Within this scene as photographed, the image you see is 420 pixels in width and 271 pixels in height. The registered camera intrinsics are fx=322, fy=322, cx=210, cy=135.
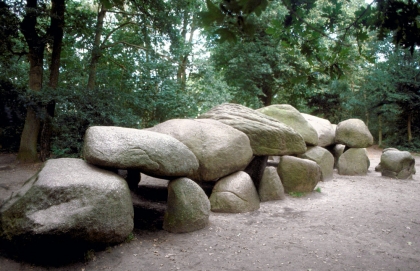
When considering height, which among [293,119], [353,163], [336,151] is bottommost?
[353,163]

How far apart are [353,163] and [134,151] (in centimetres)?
841

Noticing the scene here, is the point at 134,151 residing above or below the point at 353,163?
above

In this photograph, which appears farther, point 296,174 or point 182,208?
point 296,174

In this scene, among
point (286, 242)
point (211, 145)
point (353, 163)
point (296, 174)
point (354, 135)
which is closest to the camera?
point (286, 242)

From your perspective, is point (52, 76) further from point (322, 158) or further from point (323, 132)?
point (323, 132)

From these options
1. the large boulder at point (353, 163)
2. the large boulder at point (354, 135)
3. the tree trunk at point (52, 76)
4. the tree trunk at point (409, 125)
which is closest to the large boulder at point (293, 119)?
the large boulder at point (354, 135)

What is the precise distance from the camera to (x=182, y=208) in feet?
15.4

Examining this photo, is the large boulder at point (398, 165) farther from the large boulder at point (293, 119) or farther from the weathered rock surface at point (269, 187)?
the weathered rock surface at point (269, 187)

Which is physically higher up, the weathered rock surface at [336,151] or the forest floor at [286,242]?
the weathered rock surface at [336,151]

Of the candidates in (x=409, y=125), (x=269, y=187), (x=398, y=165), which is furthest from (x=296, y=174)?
(x=409, y=125)

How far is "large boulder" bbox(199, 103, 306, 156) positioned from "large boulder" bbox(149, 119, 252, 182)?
1.56 ft

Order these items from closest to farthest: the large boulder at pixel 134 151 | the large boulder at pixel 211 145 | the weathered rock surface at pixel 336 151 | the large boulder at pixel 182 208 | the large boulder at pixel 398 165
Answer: the large boulder at pixel 134 151, the large boulder at pixel 182 208, the large boulder at pixel 211 145, the large boulder at pixel 398 165, the weathered rock surface at pixel 336 151

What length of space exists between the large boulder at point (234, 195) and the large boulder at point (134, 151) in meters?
1.35

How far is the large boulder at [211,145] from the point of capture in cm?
569
